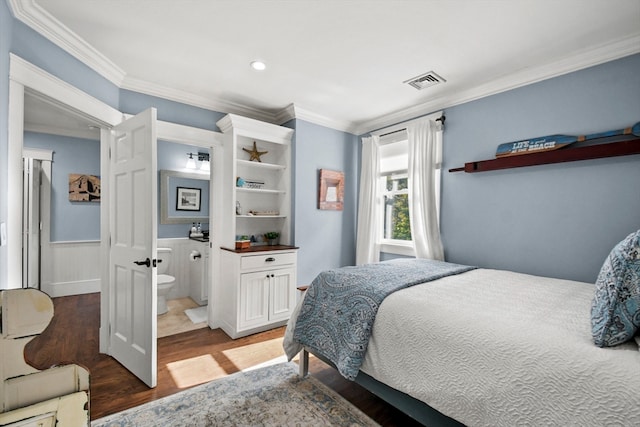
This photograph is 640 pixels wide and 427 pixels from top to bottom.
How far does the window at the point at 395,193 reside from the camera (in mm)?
3547

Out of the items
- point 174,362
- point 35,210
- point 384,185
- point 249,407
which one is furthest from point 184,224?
point 249,407

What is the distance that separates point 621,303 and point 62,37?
3.38 meters

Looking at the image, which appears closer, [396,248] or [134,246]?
[134,246]

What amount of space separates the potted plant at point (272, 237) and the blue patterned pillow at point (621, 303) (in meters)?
2.89

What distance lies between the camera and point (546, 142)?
2367mm

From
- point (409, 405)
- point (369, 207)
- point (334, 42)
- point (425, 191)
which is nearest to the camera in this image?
point (409, 405)

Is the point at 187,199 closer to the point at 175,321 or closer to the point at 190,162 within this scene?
the point at 190,162

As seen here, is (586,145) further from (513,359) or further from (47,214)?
(47,214)

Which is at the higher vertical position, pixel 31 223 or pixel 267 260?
pixel 31 223

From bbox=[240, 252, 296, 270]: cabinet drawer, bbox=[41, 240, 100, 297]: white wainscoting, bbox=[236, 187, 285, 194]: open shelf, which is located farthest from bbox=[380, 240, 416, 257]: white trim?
bbox=[41, 240, 100, 297]: white wainscoting

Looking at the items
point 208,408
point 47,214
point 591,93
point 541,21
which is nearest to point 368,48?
point 541,21

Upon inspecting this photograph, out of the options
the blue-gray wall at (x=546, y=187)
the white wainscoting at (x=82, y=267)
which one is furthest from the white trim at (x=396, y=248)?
the white wainscoting at (x=82, y=267)

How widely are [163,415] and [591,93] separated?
3.72 meters

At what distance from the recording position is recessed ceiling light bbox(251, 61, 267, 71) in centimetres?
242
